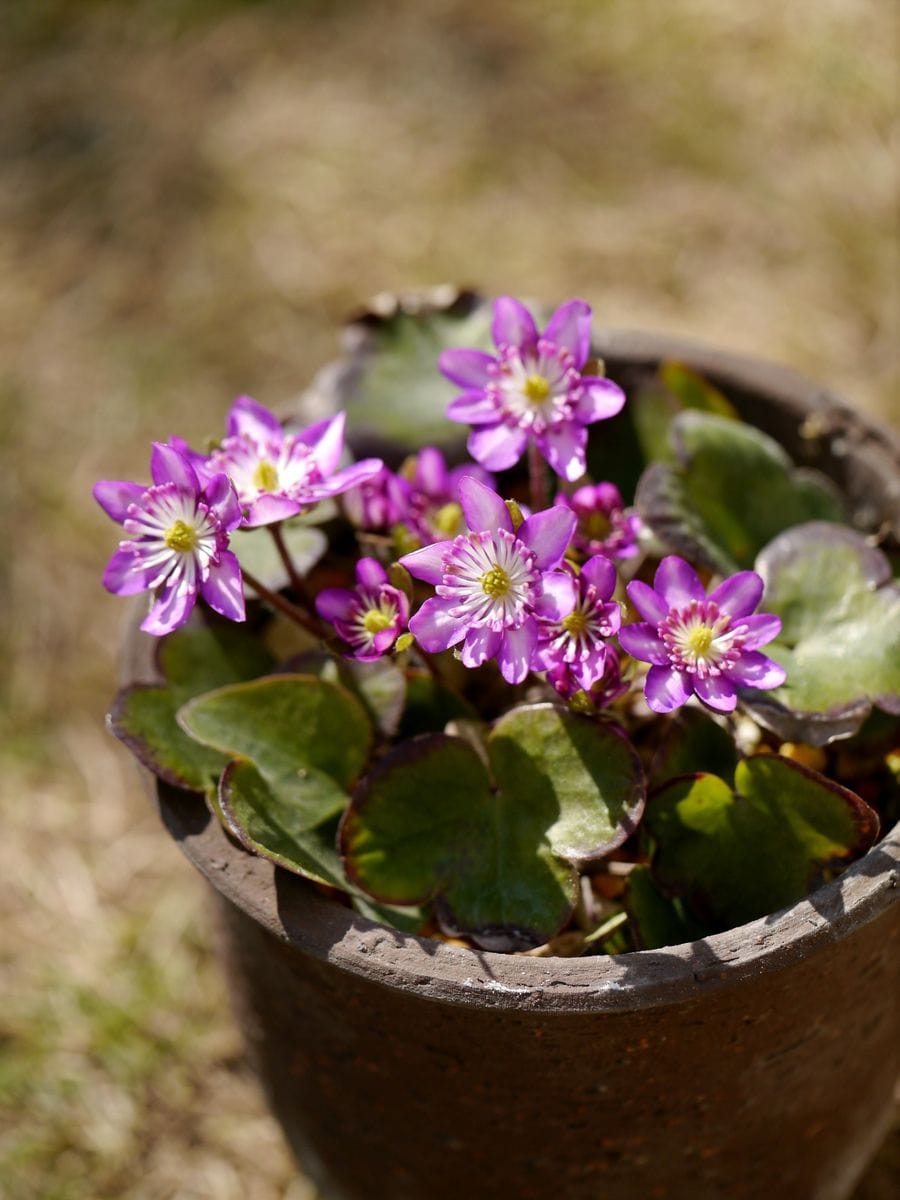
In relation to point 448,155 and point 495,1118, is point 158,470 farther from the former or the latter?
point 448,155

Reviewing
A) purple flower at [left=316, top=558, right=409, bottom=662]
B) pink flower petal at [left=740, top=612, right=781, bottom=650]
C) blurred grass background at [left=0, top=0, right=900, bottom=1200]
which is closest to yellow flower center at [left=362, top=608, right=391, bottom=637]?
purple flower at [left=316, top=558, right=409, bottom=662]

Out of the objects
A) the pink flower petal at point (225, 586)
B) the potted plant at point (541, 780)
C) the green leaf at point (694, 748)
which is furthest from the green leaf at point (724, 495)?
the pink flower petal at point (225, 586)

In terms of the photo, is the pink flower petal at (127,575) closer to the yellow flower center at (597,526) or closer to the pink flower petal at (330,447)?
the pink flower petal at (330,447)

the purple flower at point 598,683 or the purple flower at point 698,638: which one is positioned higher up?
the purple flower at point 698,638

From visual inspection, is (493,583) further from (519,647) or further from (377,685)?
(377,685)

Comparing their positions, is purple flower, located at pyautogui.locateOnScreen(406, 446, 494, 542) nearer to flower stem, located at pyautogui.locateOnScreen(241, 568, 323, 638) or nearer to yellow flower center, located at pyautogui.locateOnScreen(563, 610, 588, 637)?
flower stem, located at pyautogui.locateOnScreen(241, 568, 323, 638)

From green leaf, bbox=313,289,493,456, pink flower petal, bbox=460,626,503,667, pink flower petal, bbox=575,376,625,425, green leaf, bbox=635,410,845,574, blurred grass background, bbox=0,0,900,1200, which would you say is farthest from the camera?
blurred grass background, bbox=0,0,900,1200

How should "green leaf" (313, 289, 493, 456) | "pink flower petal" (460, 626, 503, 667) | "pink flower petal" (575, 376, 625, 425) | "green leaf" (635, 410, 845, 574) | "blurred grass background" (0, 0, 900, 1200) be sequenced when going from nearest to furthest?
1. "pink flower petal" (460, 626, 503, 667)
2. "pink flower petal" (575, 376, 625, 425)
3. "green leaf" (635, 410, 845, 574)
4. "green leaf" (313, 289, 493, 456)
5. "blurred grass background" (0, 0, 900, 1200)
